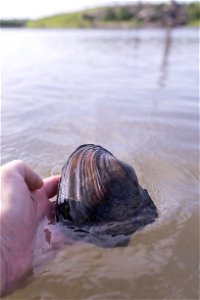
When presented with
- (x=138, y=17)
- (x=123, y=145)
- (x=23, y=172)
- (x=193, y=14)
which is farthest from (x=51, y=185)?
(x=138, y=17)

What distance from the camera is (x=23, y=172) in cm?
292

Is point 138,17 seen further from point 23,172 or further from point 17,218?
point 17,218

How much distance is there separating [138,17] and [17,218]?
70.6 metres

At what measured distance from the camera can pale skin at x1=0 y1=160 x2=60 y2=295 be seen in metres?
2.49

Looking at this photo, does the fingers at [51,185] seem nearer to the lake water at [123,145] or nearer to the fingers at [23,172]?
the fingers at [23,172]

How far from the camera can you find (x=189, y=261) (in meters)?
2.88

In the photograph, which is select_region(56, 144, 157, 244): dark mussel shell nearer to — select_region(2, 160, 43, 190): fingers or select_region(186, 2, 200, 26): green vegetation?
select_region(2, 160, 43, 190): fingers

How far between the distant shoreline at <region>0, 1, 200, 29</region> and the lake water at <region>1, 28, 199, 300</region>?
4998cm

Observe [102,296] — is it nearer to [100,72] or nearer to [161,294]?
[161,294]

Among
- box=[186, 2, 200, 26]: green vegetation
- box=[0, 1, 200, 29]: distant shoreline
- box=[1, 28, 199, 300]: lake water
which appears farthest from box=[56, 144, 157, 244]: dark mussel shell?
box=[186, 2, 200, 26]: green vegetation

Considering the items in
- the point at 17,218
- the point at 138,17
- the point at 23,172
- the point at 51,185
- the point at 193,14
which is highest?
the point at 23,172

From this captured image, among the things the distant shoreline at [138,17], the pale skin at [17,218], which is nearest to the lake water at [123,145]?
the pale skin at [17,218]

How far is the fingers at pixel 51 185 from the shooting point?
3.30 m

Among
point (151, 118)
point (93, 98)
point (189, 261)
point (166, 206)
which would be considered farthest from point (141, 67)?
point (189, 261)
